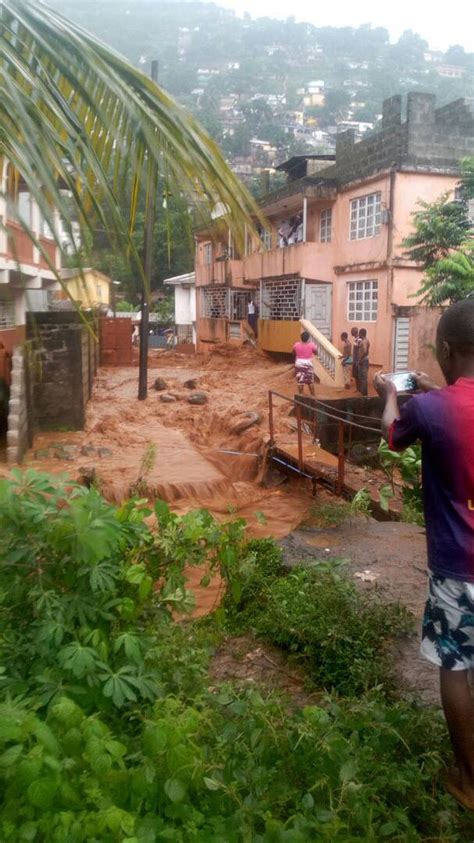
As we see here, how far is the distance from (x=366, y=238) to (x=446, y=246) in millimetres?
3831

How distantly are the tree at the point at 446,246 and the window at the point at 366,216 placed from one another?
2.41m

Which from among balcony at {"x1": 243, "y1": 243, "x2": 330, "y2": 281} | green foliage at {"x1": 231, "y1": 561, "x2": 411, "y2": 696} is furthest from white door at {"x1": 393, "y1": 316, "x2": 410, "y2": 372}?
green foliage at {"x1": 231, "y1": 561, "x2": 411, "y2": 696}

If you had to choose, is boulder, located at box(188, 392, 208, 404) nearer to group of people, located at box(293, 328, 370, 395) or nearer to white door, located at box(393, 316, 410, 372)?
group of people, located at box(293, 328, 370, 395)

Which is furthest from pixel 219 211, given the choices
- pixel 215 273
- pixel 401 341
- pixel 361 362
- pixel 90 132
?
pixel 215 273

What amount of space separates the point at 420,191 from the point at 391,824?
1653 centimetres

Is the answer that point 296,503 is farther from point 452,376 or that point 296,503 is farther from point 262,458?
point 452,376

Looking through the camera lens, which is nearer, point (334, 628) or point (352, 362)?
point (334, 628)

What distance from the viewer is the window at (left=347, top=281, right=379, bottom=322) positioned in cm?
1762

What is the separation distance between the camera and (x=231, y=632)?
4129mm

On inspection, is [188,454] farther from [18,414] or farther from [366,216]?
[366,216]

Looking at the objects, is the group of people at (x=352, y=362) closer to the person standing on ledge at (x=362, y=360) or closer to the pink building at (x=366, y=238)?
the person standing on ledge at (x=362, y=360)

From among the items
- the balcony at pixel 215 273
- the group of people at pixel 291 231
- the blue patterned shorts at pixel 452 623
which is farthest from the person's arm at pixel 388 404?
the balcony at pixel 215 273

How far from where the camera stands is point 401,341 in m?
16.7

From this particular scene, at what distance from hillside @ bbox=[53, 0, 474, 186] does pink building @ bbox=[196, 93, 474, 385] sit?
2209 inches
